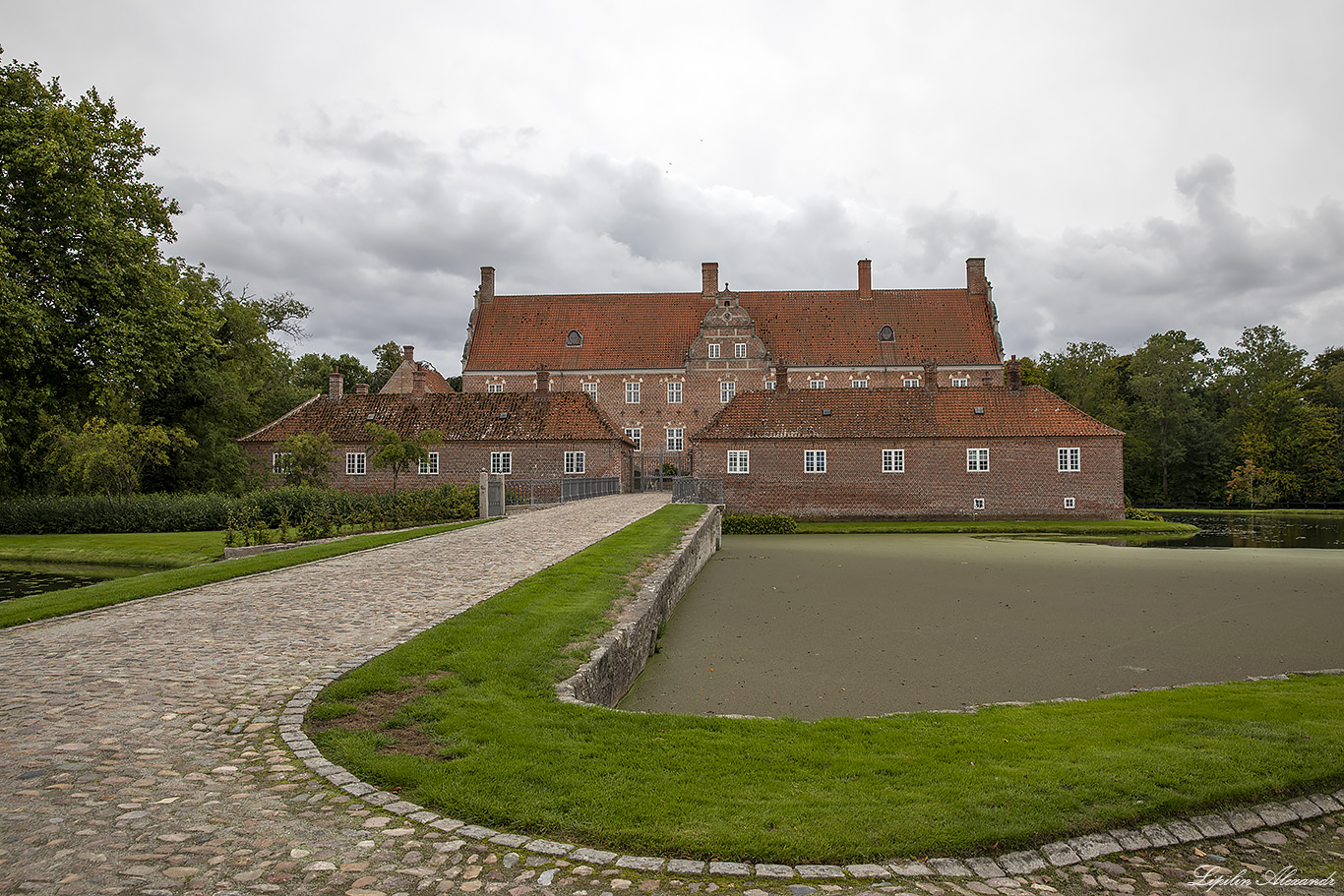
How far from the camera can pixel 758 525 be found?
30516mm

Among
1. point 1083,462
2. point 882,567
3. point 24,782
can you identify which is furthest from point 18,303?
point 1083,462

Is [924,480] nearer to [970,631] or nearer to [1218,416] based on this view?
[970,631]

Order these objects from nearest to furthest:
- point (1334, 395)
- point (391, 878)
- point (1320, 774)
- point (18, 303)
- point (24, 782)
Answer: point (391, 878) → point (24, 782) → point (1320, 774) → point (18, 303) → point (1334, 395)

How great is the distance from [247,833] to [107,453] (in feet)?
91.5

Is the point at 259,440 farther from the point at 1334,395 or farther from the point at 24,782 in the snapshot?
the point at 1334,395

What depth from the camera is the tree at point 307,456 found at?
2723 cm

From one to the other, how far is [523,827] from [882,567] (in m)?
15.4

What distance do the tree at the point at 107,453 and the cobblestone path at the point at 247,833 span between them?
23.9 metres

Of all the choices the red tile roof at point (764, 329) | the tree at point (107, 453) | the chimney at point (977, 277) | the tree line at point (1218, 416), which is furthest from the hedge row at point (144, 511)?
the tree line at point (1218, 416)

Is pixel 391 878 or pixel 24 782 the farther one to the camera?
pixel 24 782

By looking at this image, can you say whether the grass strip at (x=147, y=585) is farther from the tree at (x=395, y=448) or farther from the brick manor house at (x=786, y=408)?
the brick manor house at (x=786, y=408)

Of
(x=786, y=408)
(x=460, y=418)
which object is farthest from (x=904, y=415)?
(x=460, y=418)

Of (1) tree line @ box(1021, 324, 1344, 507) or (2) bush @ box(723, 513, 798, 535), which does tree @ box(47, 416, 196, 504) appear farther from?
(1) tree line @ box(1021, 324, 1344, 507)

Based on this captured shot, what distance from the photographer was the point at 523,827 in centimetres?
375
